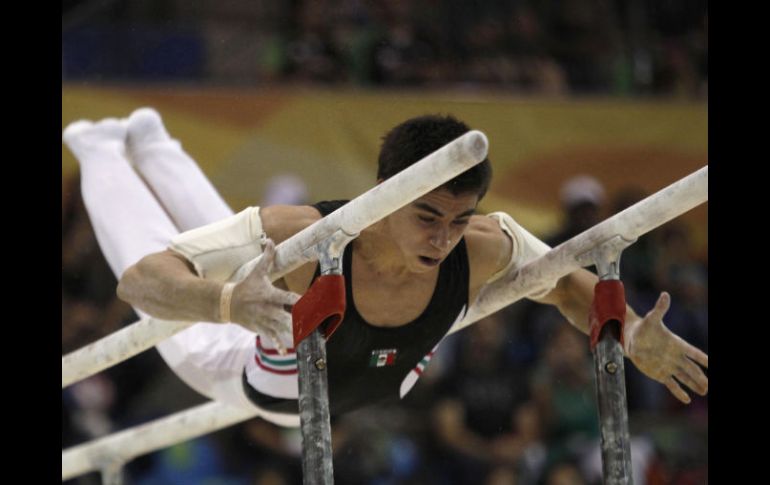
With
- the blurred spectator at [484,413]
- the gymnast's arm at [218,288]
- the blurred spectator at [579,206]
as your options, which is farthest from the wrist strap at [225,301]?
the blurred spectator at [484,413]

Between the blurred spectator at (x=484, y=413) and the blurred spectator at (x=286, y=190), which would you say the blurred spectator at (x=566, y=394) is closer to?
the blurred spectator at (x=484, y=413)

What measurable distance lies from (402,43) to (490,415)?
2100 millimetres

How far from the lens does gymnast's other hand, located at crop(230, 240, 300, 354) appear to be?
2283 millimetres

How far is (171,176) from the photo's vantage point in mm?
3701

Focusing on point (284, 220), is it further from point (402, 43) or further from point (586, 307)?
point (402, 43)

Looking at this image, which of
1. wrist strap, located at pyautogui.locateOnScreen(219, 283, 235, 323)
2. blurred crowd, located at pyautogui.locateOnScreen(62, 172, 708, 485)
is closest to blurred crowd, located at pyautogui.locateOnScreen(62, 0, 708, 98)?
blurred crowd, located at pyautogui.locateOnScreen(62, 172, 708, 485)

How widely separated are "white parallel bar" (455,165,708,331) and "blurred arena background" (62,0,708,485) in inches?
78.9

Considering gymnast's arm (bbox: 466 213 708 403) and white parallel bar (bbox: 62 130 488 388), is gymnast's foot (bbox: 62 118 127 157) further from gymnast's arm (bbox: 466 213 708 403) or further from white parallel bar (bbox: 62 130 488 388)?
gymnast's arm (bbox: 466 213 708 403)

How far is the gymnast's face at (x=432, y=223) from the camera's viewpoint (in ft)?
8.34

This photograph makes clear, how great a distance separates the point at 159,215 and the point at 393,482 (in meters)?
2.43

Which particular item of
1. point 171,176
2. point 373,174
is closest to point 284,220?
point 171,176
